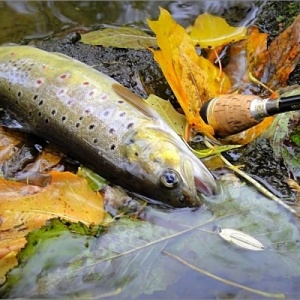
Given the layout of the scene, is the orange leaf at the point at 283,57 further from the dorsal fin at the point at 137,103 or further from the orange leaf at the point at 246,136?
the dorsal fin at the point at 137,103

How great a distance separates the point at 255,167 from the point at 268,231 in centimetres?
45

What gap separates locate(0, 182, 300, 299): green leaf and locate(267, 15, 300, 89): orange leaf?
92 centimetres

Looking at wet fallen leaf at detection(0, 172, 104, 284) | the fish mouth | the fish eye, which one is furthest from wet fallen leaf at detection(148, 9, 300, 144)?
wet fallen leaf at detection(0, 172, 104, 284)

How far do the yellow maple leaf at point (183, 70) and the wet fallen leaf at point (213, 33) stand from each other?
45 cm

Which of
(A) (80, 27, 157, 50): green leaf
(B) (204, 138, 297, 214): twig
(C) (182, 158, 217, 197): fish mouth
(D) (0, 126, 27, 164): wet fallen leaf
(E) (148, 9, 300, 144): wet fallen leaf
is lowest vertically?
(D) (0, 126, 27, 164): wet fallen leaf

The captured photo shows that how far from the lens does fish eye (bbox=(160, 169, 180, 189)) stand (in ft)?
7.73

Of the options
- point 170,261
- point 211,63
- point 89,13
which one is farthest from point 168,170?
point 89,13

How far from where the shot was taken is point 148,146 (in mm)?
2461

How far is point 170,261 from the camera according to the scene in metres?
2.29

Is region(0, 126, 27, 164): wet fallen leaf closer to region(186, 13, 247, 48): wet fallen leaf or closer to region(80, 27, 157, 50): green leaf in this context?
region(80, 27, 157, 50): green leaf

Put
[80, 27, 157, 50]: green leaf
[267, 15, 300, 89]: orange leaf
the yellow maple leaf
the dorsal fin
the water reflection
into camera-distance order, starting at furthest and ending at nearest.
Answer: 1. the water reflection
2. [80, 27, 157, 50]: green leaf
3. [267, 15, 300, 89]: orange leaf
4. the yellow maple leaf
5. the dorsal fin

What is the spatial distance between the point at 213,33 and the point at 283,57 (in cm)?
55

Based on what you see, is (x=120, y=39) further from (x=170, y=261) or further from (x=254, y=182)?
(x=170, y=261)

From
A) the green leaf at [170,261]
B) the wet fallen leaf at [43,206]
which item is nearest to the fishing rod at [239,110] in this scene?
the green leaf at [170,261]
